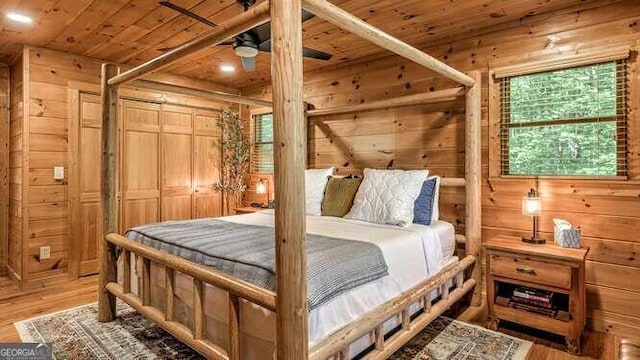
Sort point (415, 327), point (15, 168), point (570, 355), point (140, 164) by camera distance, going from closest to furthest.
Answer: point (415, 327) < point (570, 355) < point (15, 168) < point (140, 164)

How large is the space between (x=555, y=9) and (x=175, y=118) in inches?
163

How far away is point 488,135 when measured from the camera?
10.1ft

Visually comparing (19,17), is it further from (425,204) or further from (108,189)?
(425,204)

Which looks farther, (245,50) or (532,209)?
(532,209)

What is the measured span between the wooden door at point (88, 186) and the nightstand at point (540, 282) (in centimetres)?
384

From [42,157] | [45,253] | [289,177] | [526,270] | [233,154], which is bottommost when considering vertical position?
[45,253]

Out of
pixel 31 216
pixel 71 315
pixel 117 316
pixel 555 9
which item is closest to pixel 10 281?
pixel 31 216

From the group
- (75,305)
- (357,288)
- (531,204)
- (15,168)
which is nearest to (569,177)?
(531,204)

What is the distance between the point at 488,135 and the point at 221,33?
2.35 metres

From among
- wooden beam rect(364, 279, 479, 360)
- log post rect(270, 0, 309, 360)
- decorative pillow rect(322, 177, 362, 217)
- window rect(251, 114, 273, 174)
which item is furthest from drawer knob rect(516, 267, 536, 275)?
window rect(251, 114, 273, 174)

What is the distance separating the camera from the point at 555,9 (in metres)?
2.72

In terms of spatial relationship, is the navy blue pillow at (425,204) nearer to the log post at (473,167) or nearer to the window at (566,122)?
the log post at (473,167)

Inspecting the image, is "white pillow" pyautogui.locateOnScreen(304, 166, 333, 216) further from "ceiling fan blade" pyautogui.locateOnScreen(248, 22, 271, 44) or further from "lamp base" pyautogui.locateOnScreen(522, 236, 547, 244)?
"lamp base" pyautogui.locateOnScreen(522, 236, 547, 244)

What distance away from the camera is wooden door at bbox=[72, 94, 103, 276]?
3924 mm
